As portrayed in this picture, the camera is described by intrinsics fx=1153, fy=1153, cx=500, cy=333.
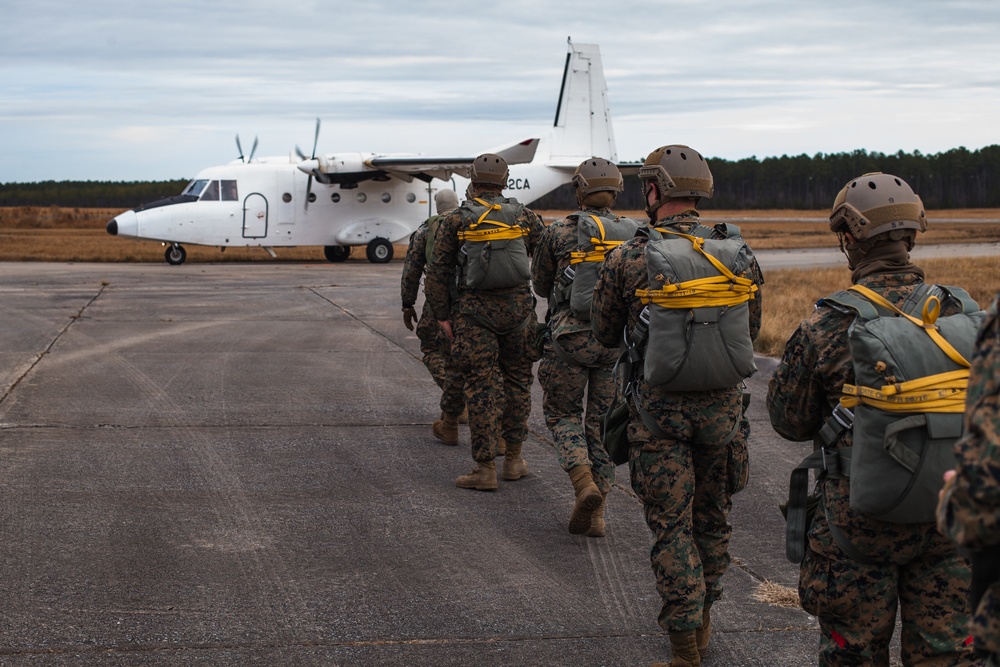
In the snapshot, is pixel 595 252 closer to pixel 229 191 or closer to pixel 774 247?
pixel 229 191

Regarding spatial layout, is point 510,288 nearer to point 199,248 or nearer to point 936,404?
point 936,404

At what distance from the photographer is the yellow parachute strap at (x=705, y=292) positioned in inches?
168

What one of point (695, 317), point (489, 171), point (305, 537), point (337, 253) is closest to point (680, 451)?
point (695, 317)

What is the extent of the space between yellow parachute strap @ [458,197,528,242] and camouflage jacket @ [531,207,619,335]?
64cm

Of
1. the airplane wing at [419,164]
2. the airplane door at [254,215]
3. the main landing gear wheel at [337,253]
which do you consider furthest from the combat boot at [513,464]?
the main landing gear wheel at [337,253]

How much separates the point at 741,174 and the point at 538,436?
119m

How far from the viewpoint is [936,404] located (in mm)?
3088

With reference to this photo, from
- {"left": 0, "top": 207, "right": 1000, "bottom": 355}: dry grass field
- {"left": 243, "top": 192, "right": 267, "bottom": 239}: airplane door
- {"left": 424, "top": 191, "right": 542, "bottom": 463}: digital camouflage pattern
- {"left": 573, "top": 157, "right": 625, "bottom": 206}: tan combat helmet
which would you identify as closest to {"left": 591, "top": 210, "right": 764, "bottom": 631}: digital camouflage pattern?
{"left": 573, "top": 157, "right": 625, "bottom": 206}: tan combat helmet

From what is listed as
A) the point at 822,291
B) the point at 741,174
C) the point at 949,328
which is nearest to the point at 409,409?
the point at 949,328

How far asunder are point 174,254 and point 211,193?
2.06m

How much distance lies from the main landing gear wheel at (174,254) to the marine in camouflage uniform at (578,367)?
24.8 metres

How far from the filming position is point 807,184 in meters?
121

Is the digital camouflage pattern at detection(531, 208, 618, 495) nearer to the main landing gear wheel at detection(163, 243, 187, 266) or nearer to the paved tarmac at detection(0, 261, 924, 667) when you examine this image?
the paved tarmac at detection(0, 261, 924, 667)

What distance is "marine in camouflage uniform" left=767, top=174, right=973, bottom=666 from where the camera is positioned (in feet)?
11.1
